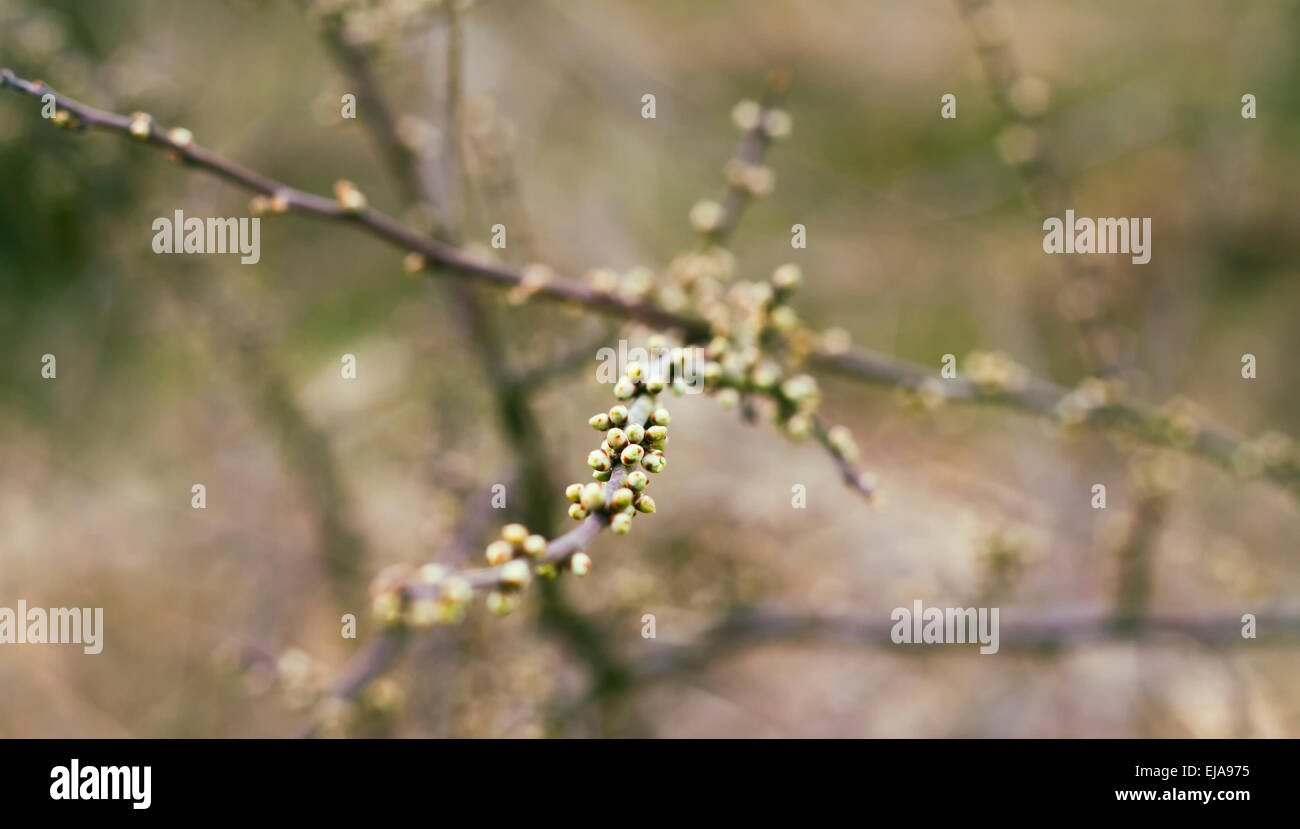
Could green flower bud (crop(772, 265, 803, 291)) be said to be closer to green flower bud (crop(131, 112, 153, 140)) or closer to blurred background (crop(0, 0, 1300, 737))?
blurred background (crop(0, 0, 1300, 737))

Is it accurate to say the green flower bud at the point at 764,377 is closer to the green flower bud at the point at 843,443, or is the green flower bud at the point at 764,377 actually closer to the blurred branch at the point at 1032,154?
the green flower bud at the point at 843,443

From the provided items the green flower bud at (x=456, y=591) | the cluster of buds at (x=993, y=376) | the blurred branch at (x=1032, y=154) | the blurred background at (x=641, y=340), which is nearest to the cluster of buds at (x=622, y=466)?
the green flower bud at (x=456, y=591)

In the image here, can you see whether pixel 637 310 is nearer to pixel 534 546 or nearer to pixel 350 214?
pixel 350 214

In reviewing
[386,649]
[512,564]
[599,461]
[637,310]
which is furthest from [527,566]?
[386,649]

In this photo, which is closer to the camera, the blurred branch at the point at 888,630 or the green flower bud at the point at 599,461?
the green flower bud at the point at 599,461

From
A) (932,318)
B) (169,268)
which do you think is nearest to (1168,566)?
(932,318)
